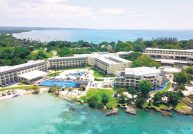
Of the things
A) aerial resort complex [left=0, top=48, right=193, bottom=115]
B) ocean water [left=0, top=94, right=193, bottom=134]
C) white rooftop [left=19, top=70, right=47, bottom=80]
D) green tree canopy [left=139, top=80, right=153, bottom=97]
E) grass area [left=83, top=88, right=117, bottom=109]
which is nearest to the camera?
ocean water [left=0, top=94, right=193, bottom=134]

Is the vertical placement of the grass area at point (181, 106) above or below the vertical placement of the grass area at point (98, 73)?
below

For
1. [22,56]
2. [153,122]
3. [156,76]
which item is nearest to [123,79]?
[156,76]

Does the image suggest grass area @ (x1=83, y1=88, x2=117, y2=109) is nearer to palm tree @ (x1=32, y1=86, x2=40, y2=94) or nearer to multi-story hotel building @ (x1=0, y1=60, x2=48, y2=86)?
palm tree @ (x1=32, y1=86, x2=40, y2=94)

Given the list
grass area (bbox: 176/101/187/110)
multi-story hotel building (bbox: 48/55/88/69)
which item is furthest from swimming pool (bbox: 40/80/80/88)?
grass area (bbox: 176/101/187/110)

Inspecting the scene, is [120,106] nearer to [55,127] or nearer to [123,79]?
[123,79]

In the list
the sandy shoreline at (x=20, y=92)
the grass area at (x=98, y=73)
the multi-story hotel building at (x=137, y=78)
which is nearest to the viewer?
the sandy shoreline at (x=20, y=92)

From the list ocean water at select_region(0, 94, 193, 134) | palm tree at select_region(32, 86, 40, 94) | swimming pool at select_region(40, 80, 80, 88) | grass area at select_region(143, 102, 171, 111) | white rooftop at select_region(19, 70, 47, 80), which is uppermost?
white rooftop at select_region(19, 70, 47, 80)

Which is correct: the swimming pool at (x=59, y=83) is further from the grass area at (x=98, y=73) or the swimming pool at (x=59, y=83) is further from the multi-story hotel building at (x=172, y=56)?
the multi-story hotel building at (x=172, y=56)

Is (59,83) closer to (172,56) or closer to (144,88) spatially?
(144,88)

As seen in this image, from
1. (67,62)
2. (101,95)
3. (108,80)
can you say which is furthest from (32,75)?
(101,95)

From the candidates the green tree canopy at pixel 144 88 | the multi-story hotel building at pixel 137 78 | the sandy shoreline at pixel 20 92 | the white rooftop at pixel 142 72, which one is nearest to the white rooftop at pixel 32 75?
the sandy shoreline at pixel 20 92
